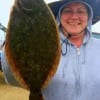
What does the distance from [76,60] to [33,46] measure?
0.75 m

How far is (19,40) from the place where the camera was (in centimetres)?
167

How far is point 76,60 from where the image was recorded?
2371mm

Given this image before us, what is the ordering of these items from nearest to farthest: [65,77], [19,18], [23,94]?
1. [19,18]
2. [65,77]
3. [23,94]

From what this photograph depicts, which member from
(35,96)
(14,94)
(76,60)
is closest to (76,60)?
(76,60)

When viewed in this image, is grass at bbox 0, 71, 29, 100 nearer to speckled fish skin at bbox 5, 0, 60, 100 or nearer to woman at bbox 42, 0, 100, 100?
woman at bbox 42, 0, 100, 100

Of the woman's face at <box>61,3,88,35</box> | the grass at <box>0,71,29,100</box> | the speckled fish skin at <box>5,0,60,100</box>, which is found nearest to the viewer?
the speckled fish skin at <box>5,0,60,100</box>

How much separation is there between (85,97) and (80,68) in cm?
19

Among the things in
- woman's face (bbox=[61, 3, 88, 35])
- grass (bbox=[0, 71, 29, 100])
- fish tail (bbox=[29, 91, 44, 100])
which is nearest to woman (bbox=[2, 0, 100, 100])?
woman's face (bbox=[61, 3, 88, 35])

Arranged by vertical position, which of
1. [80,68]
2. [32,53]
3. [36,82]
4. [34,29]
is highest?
[34,29]

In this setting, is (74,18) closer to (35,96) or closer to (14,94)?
(35,96)

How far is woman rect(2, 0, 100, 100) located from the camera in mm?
2297

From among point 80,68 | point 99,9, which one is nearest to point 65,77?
point 80,68

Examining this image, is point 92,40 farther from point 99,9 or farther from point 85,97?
point 85,97

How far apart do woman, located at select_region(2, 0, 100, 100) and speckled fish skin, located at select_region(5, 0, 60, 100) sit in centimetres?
60
